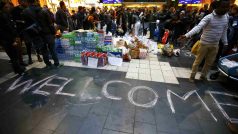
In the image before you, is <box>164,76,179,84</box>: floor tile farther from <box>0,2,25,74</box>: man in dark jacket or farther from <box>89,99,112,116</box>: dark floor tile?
<box>0,2,25,74</box>: man in dark jacket

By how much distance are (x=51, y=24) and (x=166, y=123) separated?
3939 millimetres

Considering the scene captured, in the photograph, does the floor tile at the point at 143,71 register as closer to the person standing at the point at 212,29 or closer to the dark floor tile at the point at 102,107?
the person standing at the point at 212,29

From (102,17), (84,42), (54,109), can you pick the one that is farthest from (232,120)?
(102,17)

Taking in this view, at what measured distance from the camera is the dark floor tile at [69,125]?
2330mm

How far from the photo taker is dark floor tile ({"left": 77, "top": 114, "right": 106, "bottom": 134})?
92.0 inches

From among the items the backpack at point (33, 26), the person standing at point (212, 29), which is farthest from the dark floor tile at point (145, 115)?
the backpack at point (33, 26)

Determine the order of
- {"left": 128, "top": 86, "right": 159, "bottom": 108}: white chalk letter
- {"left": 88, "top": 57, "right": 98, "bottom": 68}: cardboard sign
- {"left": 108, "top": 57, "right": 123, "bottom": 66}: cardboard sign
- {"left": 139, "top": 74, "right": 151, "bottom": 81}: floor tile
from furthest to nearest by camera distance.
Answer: {"left": 108, "top": 57, "right": 123, "bottom": 66}: cardboard sign, {"left": 88, "top": 57, "right": 98, "bottom": 68}: cardboard sign, {"left": 139, "top": 74, "right": 151, "bottom": 81}: floor tile, {"left": 128, "top": 86, "right": 159, "bottom": 108}: white chalk letter

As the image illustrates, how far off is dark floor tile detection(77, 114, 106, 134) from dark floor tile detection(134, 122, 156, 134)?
1.96ft

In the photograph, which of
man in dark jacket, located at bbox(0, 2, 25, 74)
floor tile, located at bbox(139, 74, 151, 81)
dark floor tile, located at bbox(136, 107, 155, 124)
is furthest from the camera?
floor tile, located at bbox(139, 74, 151, 81)

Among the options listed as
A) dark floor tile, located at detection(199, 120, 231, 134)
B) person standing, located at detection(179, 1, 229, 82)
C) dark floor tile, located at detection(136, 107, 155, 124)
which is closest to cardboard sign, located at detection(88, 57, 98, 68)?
dark floor tile, located at detection(136, 107, 155, 124)

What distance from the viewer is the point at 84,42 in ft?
16.5

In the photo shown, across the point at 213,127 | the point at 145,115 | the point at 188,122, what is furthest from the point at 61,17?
the point at 213,127

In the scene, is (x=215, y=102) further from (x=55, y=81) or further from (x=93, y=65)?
(x=55, y=81)

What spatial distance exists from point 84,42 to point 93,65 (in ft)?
3.10
